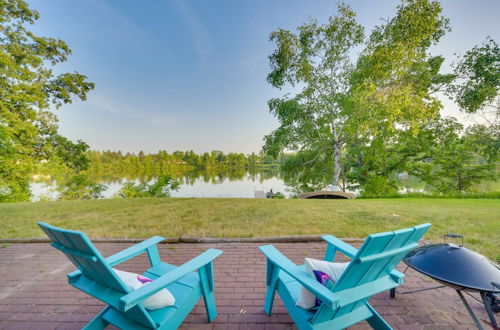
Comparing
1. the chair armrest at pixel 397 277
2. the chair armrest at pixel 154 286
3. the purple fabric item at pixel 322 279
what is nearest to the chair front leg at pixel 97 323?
the chair armrest at pixel 154 286

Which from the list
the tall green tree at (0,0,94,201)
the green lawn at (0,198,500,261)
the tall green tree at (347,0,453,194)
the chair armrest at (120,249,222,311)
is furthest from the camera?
the tall green tree at (0,0,94,201)

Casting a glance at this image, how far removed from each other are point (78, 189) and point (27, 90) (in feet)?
35.3

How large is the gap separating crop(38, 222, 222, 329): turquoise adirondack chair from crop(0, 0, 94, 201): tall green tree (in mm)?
12635

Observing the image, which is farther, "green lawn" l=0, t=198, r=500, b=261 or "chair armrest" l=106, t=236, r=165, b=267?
"green lawn" l=0, t=198, r=500, b=261

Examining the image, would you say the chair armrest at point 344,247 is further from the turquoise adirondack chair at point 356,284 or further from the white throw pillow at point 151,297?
the white throw pillow at point 151,297

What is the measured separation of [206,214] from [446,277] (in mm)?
5696

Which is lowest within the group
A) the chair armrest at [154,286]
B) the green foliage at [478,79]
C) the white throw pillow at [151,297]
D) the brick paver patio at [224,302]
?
the brick paver patio at [224,302]

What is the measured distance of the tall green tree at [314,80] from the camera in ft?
41.9

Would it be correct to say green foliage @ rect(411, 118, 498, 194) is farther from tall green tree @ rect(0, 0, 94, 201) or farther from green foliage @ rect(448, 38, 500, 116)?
tall green tree @ rect(0, 0, 94, 201)

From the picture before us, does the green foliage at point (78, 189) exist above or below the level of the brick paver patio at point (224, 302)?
below

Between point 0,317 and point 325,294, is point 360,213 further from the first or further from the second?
point 0,317

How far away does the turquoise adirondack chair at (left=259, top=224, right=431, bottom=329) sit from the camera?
4.52 feet

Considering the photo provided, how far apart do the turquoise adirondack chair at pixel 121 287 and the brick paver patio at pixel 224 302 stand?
399 mm

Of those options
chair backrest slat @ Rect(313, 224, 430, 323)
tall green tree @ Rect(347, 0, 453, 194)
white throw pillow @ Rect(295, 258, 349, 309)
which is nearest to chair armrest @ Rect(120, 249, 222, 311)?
white throw pillow @ Rect(295, 258, 349, 309)
